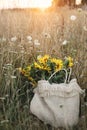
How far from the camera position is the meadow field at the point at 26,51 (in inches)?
117

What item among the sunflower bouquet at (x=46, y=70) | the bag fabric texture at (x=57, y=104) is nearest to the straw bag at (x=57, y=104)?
the bag fabric texture at (x=57, y=104)

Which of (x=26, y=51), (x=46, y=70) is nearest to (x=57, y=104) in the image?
(x=46, y=70)

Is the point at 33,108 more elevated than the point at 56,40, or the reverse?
the point at 56,40

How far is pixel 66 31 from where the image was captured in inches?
188

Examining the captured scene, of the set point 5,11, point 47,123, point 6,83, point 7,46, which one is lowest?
point 47,123

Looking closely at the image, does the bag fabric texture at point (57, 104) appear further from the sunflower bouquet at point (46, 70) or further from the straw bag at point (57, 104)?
the sunflower bouquet at point (46, 70)

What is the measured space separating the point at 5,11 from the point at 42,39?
2.08m

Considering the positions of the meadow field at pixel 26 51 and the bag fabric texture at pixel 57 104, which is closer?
the bag fabric texture at pixel 57 104

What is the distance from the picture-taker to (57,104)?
2.85 meters

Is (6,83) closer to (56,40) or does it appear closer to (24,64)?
(24,64)

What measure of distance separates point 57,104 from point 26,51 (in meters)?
1.26

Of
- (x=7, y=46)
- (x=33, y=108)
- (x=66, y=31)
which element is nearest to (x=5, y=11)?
(x=66, y=31)

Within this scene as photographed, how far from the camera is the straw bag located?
111 inches

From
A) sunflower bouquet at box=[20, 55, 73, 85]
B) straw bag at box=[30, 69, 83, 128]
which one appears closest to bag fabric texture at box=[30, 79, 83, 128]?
straw bag at box=[30, 69, 83, 128]
